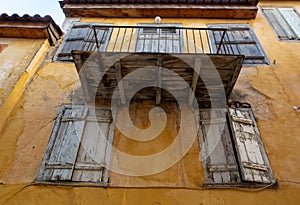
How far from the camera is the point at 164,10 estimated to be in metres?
8.54

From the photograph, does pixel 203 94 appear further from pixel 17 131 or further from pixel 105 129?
pixel 17 131

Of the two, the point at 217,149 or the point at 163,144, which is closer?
the point at 217,149

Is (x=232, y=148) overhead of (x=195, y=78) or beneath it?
beneath

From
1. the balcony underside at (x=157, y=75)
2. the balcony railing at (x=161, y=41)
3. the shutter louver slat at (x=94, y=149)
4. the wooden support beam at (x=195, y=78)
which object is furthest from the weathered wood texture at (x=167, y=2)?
the shutter louver slat at (x=94, y=149)

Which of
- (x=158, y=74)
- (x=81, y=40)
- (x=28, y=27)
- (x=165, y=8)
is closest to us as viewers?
(x=158, y=74)

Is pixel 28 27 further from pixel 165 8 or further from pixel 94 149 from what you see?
pixel 94 149

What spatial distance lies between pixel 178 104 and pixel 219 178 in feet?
6.34

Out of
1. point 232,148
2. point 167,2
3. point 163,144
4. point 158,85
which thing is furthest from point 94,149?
point 167,2

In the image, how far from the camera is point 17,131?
17.9 feet

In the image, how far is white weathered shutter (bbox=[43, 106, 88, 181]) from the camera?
4777 millimetres

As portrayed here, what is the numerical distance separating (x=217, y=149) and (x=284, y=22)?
581 centimetres

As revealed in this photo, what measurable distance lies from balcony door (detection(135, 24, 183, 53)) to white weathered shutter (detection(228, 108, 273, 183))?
8.45 feet

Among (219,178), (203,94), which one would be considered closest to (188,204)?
(219,178)

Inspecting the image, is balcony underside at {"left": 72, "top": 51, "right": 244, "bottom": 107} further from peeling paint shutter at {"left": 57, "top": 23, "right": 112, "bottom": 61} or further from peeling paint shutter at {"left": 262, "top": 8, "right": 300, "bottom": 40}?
peeling paint shutter at {"left": 262, "top": 8, "right": 300, "bottom": 40}
